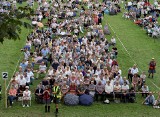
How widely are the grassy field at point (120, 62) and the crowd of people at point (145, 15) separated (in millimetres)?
668

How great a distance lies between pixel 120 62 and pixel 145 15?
15.7 metres

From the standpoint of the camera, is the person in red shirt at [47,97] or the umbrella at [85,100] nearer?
the person in red shirt at [47,97]

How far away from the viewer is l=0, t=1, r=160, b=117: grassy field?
18891 millimetres

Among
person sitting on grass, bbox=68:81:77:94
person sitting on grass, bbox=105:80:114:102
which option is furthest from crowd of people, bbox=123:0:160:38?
person sitting on grass, bbox=68:81:77:94

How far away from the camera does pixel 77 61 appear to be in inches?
985

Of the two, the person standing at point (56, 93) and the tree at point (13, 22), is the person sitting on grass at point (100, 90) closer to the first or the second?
the person standing at point (56, 93)

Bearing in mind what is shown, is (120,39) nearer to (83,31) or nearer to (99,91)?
(83,31)

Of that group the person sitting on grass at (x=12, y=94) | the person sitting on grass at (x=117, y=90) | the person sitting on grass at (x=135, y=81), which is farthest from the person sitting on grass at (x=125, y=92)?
the person sitting on grass at (x=12, y=94)

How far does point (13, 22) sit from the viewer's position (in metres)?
8.15

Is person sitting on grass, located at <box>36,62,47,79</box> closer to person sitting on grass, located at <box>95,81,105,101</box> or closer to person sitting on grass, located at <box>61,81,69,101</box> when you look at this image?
person sitting on grass, located at <box>61,81,69,101</box>

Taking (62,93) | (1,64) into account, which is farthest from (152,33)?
(62,93)

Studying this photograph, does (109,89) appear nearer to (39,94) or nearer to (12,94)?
(39,94)

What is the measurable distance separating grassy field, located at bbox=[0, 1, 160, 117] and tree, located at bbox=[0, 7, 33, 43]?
1043cm

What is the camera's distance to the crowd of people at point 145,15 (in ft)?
119
